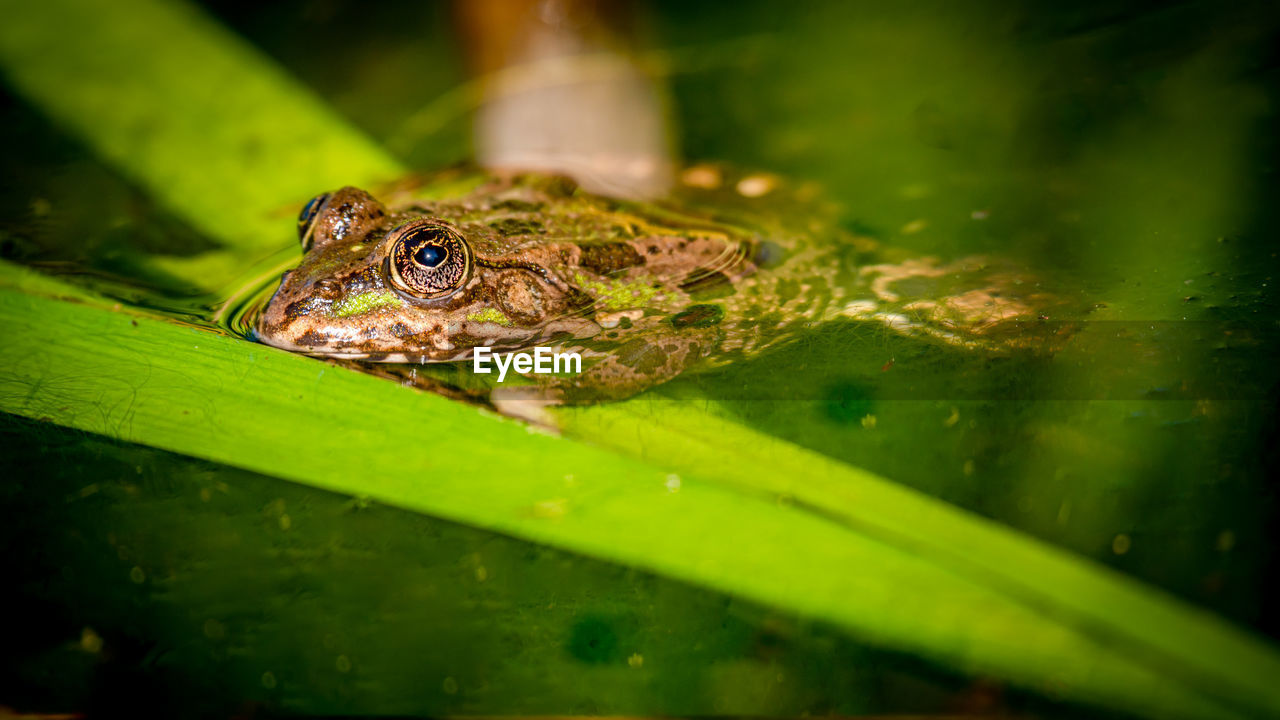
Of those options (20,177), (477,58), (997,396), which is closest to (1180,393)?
(997,396)

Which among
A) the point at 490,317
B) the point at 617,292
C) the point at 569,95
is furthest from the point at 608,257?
the point at 569,95

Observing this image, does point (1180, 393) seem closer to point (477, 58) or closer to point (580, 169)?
point (580, 169)

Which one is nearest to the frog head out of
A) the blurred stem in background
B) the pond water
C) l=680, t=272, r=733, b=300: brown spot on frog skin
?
the pond water

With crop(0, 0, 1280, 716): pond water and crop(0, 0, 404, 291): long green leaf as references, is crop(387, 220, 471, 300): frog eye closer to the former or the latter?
crop(0, 0, 1280, 716): pond water

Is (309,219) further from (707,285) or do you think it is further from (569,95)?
(569,95)

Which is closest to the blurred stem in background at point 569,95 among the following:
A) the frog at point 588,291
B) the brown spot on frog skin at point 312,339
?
the frog at point 588,291

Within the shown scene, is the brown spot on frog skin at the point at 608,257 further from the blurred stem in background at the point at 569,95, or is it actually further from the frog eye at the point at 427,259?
the blurred stem in background at the point at 569,95
